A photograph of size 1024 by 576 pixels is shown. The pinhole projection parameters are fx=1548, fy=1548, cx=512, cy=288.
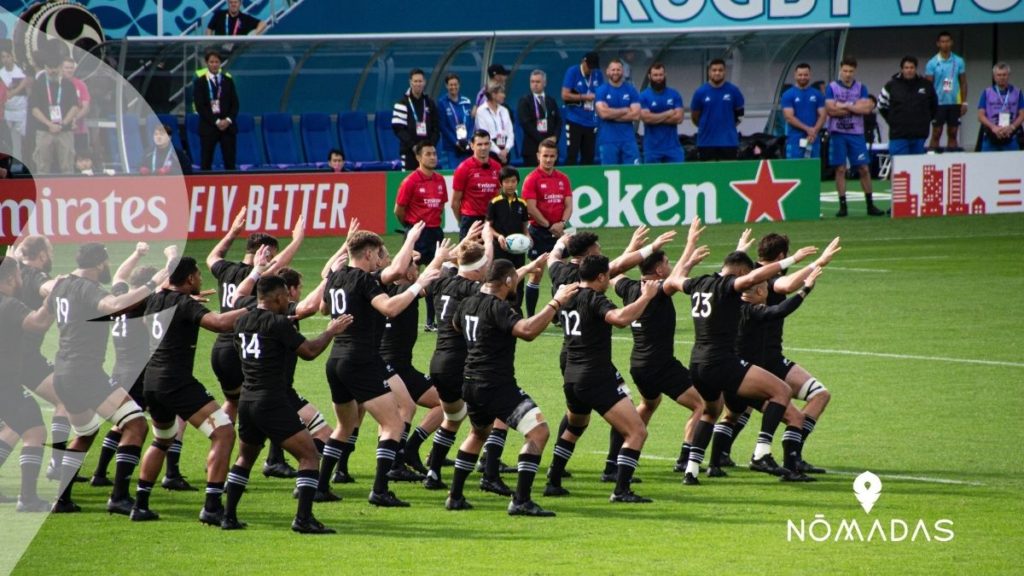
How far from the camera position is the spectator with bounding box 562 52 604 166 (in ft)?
95.1

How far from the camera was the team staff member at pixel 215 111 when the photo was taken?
1106 inches

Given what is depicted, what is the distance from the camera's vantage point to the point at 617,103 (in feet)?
95.2

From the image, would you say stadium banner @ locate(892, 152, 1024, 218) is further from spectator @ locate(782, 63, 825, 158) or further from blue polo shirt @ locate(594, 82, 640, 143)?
blue polo shirt @ locate(594, 82, 640, 143)

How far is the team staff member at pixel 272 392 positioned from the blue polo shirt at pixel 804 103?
2077 cm

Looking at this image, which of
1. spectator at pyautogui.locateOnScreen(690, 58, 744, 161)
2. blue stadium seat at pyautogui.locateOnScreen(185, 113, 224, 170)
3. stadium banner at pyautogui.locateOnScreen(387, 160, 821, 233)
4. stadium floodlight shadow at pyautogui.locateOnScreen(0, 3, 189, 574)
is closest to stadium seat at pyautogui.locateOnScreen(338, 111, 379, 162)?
blue stadium seat at pyautogui.locateOnScreen(185, 113, 224, 170)

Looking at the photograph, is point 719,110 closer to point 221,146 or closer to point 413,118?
point 413,118

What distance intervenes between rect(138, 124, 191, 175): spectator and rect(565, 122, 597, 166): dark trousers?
7.14m

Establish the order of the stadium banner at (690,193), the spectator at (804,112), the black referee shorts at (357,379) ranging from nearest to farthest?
the black referee shorts at (357,379) → the stadium banner at (690,193) → the spectator at (804,112)

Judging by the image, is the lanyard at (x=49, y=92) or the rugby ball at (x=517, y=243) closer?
the rugby ball at (x=517, y=243)

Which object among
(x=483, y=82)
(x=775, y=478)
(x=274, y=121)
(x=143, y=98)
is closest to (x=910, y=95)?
(x=483, y=82)

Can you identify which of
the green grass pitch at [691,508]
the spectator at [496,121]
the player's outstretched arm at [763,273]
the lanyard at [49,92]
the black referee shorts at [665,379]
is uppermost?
the lanyard at [49,92]

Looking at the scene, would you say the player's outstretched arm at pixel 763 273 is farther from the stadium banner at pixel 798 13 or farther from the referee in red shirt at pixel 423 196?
the stadium banner at pixel 798 13

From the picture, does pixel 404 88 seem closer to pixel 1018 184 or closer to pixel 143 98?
pixel 143 98

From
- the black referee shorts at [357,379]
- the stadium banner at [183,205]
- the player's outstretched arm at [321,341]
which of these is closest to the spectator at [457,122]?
the stadium banner at [183,205]
